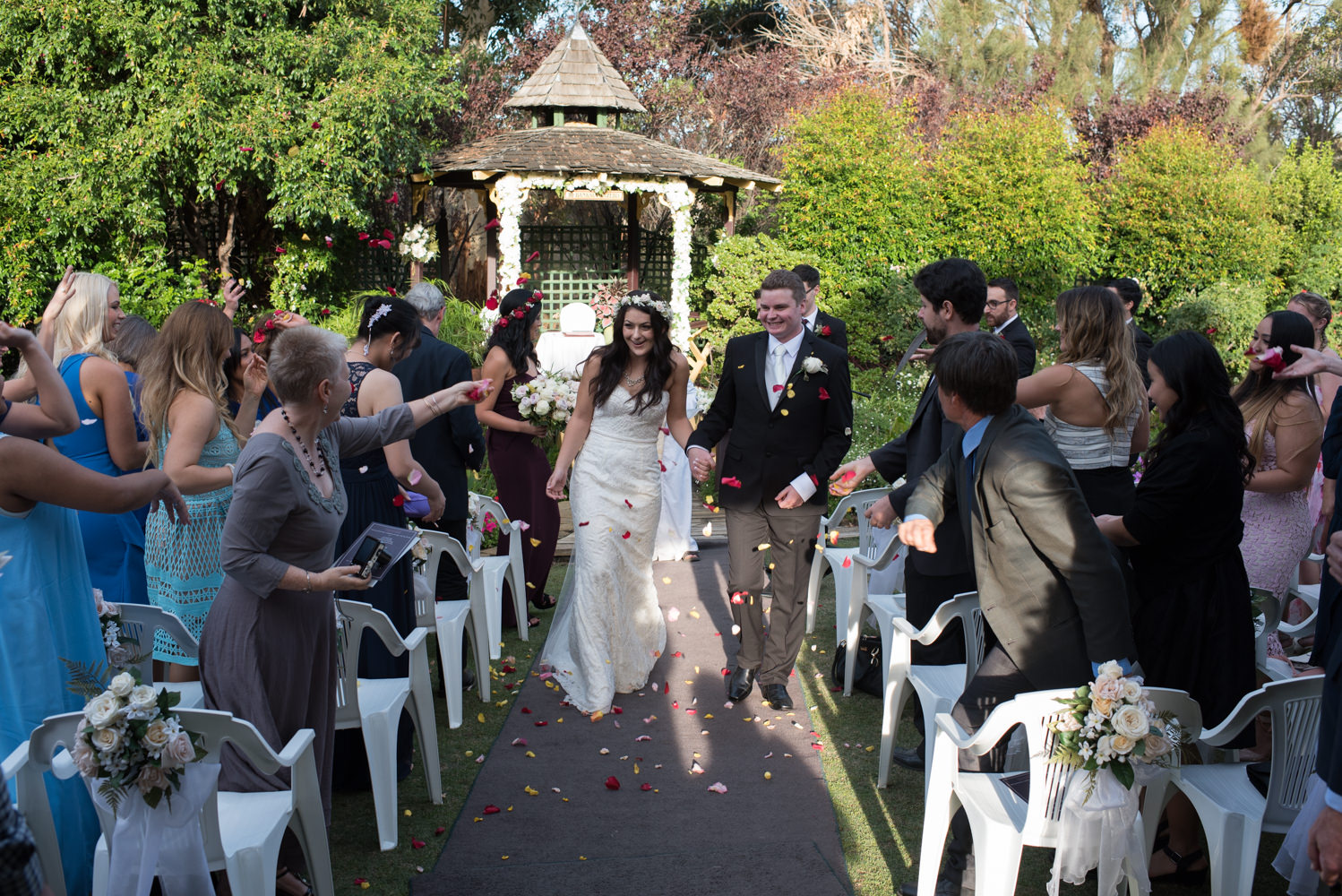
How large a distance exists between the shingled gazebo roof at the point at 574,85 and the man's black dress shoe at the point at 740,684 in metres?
14.3

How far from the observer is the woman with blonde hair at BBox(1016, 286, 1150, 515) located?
4.52m

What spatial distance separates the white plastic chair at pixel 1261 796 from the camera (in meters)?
2.93

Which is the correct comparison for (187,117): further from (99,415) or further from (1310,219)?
(1310,219)

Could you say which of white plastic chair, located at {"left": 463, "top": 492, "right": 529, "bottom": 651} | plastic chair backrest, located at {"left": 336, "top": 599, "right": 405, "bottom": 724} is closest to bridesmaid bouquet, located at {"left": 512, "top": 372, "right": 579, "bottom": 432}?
white plastic chair, located at {"left": 463, "top": 492, "right": 529, "bottom": 651}

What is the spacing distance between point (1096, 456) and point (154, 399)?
397cm

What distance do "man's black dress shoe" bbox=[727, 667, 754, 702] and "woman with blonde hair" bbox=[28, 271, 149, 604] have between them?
2902mm

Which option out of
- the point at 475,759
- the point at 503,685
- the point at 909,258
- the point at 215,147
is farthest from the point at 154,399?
the point at 909,258

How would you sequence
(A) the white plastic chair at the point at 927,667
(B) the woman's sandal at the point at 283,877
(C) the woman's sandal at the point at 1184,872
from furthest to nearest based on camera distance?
(A) the white plastic chair at the point at 927,667 < (C) the woman's sandal at the point at 1184,872 < (B) the woman's sandal at the point at 283,877

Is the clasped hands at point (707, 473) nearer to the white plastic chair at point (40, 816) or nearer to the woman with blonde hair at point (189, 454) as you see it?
the woman with blonde hair at point (189, 454)

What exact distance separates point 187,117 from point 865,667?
1217cm

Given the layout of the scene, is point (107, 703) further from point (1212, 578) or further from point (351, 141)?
point (351, 141)

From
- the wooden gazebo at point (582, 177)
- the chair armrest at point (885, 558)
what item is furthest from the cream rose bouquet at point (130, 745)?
the wooden gazebo at point (582, 177)

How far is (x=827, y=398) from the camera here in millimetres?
5156

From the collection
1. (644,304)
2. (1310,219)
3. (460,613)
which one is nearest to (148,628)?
(460,613)
